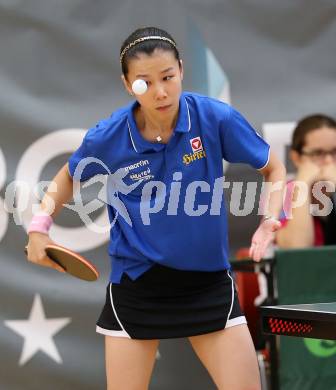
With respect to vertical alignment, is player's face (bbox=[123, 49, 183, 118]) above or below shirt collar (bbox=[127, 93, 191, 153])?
above

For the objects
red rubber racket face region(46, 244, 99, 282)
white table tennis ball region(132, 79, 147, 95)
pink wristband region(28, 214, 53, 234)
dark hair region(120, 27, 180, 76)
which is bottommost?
red rubber racket face region(46, 244, 99, 282)

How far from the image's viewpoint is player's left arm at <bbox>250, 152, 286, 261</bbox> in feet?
9.16

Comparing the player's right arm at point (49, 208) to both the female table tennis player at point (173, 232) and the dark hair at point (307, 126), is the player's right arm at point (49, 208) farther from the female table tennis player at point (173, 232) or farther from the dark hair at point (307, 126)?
the dark hair at point (307, 126)

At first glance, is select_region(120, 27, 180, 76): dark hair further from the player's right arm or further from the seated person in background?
the seated person in background

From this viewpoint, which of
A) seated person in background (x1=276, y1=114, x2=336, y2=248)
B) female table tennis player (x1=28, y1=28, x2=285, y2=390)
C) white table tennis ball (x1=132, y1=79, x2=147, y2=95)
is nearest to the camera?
white table tennis ball (x1=132, y1=79, x2=147, y2=95)

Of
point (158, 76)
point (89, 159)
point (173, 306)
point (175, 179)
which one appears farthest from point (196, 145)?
point (173, 306)

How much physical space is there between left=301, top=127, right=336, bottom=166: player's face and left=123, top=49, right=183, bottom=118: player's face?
1.44 meters

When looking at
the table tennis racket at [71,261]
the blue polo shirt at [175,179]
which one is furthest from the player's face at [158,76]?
the table tennis racket at [71,261]

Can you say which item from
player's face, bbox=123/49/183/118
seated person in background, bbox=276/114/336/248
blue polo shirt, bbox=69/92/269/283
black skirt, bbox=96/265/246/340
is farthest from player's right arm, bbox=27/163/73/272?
seated person in background, bbox=276/114/336/248

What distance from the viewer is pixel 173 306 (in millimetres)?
2893

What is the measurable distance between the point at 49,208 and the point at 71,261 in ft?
0.76

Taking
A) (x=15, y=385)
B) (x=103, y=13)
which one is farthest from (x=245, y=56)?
(x=15, y=385)

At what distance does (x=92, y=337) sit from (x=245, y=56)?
1.63 m

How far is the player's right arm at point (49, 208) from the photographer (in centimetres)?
283
